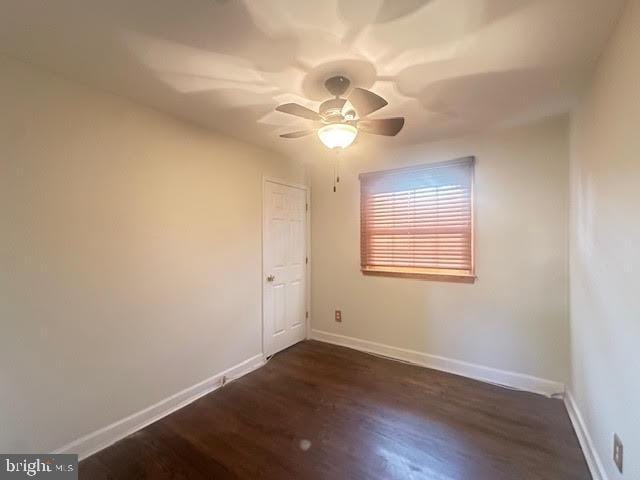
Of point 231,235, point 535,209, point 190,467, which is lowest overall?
point 190,467

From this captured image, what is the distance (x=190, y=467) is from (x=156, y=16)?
238cm

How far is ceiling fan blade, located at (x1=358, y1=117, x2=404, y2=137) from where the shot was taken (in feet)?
5.70

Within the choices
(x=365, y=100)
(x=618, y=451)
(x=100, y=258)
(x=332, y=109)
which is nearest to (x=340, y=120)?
(x=332, y=109)

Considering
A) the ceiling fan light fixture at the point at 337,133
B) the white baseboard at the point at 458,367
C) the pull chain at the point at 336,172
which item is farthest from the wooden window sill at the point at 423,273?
the ceiling fan light fixture at the point at 337,133

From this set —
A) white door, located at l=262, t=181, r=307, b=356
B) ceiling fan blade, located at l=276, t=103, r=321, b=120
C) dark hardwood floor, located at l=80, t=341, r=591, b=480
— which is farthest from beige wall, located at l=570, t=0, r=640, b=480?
white door, located at l=262, t=181, r=307, b=356

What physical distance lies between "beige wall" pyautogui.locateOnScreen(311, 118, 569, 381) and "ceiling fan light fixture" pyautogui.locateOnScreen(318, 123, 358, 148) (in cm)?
148

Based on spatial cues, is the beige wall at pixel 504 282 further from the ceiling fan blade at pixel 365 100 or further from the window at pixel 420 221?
the ceiling fan blade at pixel 365 100

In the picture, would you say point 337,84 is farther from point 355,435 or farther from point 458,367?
point 458,367

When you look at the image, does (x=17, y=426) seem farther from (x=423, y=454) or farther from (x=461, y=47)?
(x=461, y=47)

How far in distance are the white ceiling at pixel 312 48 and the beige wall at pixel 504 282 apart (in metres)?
0.49

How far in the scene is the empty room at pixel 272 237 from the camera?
1379mm

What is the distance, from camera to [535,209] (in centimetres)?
247

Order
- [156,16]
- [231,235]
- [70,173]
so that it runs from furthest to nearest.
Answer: [231,235] < [70,173] < [156,16]

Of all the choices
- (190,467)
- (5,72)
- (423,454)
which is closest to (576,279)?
(423,454)
